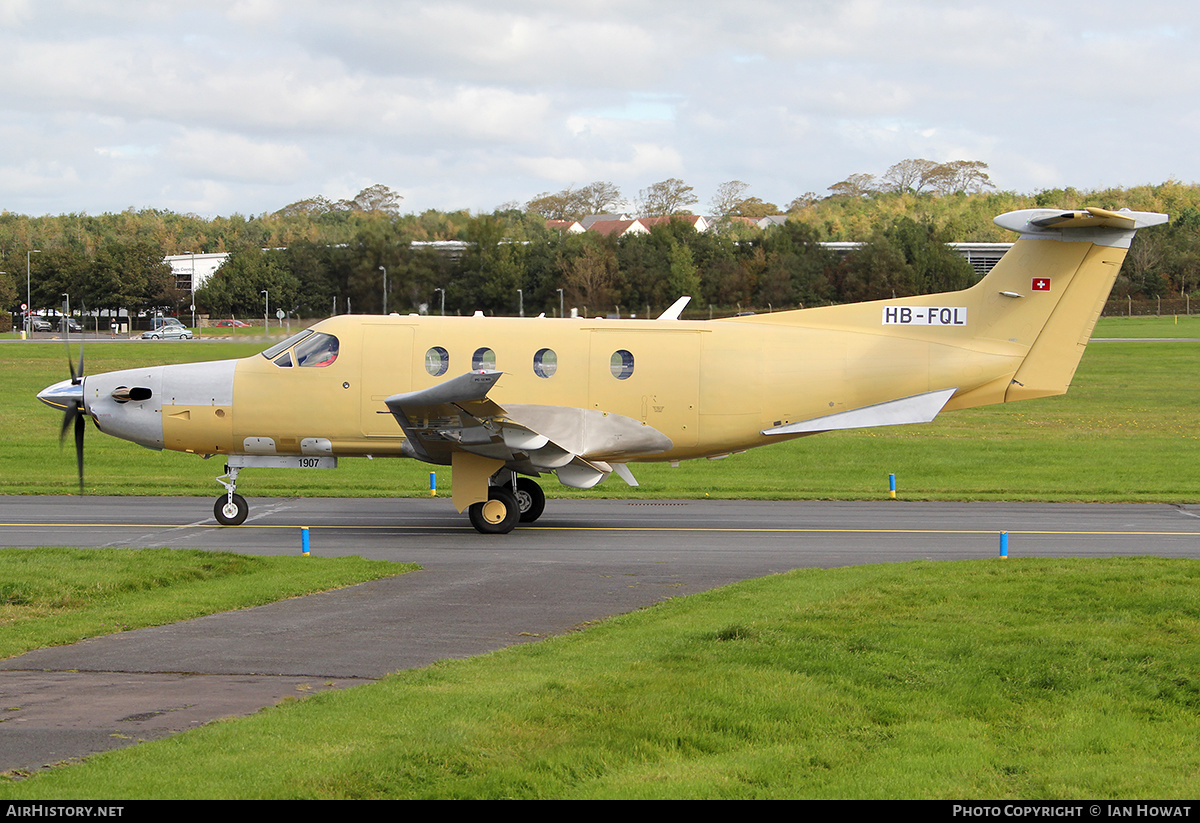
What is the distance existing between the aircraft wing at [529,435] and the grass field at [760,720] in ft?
25.1

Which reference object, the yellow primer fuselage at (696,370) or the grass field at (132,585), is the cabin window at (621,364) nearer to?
the yellow primer fuselage at (696,370)

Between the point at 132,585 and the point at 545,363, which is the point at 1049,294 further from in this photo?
the point at 132,585

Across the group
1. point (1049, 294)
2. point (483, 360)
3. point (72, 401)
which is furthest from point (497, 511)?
point (1049, 294)

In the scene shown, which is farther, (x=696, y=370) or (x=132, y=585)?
(x=696, y=370)

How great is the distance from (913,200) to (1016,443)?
96.3m

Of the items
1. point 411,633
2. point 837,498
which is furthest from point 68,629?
point 837,498

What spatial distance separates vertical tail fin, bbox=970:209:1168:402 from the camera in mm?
19734

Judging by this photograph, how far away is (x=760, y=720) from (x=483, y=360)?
43.7ft

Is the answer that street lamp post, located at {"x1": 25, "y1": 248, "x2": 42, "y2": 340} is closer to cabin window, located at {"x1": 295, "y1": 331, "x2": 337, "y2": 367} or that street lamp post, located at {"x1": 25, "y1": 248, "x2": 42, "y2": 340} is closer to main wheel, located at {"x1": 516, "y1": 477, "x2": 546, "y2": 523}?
cabin window, located at {"x1": 295, "y1": 331, "x2": 337, "y2": 367}

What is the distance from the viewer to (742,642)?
10531 millimetres

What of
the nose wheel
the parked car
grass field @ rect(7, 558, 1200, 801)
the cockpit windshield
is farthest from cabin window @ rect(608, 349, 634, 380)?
the parked car

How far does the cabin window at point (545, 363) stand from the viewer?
20.3 m

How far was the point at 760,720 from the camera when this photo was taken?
7.90 metres

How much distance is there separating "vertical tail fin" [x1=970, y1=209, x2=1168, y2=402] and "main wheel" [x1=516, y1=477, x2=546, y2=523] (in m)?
8.87
